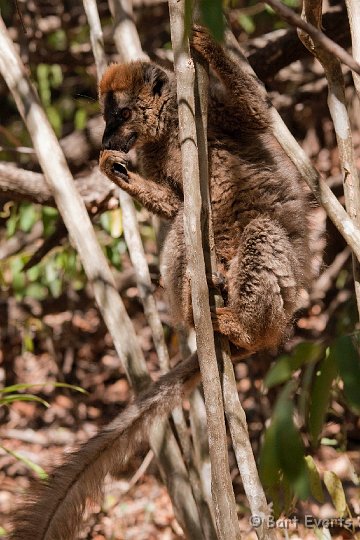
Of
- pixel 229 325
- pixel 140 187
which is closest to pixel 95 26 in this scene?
pixel 140 187

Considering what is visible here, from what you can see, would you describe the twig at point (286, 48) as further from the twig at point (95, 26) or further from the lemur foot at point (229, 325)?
the lemur foot at point (229, 325)

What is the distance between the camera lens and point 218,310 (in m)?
3.91

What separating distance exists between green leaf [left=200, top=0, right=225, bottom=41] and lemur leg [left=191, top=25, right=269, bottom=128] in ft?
6.83

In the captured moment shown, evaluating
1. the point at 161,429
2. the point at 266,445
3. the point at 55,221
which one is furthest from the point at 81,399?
the point at 266,445

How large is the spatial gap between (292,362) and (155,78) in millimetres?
3169

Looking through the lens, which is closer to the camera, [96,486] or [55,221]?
[96,486]

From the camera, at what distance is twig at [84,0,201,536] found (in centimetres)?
439

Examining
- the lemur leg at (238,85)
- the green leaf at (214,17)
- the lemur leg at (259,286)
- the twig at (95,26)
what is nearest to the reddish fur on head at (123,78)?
the twig at (95,26)

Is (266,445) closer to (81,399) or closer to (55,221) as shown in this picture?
(55,221)

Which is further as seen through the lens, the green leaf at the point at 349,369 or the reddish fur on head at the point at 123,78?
the reddish fur on head at the point at 123,78

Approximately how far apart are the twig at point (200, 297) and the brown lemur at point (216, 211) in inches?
25.6

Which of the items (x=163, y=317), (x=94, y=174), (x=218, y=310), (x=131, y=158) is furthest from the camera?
(x=163, y=317)

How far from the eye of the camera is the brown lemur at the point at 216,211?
3705 mm

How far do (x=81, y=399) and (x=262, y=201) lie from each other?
4305 mm
